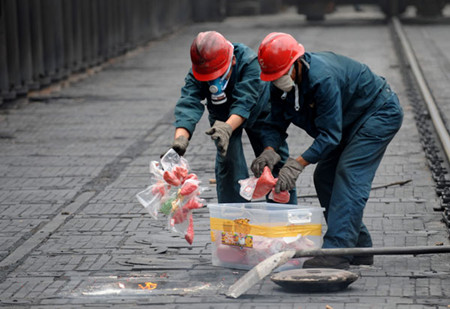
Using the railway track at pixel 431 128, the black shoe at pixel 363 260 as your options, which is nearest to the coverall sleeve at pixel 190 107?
the black shoe at pixel 363 260

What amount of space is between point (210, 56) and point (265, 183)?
85 centimetres

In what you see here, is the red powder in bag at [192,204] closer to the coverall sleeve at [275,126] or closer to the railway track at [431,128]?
the coverall sleeve at [275,126]

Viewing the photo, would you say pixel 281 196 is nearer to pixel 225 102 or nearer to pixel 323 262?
pixel 323 262

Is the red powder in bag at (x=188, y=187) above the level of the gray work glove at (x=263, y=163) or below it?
below

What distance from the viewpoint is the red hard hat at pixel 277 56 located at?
5.27 m

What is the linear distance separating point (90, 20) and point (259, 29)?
9780mm

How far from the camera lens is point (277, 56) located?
5.26 metres

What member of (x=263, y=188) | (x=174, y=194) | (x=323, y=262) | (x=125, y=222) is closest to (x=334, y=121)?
(x=263, y=188)

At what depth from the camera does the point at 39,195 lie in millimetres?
8039

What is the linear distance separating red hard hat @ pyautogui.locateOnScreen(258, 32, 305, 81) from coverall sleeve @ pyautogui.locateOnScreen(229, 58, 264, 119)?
1.42 feet

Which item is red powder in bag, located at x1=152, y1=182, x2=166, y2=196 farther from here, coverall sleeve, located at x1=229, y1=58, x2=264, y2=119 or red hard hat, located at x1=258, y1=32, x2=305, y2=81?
red hard hat, located at x1=258, y1=32, x2=305, y2=81

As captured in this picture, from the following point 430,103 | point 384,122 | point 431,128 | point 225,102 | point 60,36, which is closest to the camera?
point 384,122

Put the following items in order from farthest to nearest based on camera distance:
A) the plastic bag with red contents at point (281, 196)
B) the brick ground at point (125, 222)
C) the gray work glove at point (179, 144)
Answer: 1. the gray work glove at point (179, 144)
2. the plastic bag with red contents at point (281, 196)
3. the brick ground at point (125, 222)

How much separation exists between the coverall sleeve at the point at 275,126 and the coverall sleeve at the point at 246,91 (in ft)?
0.49
